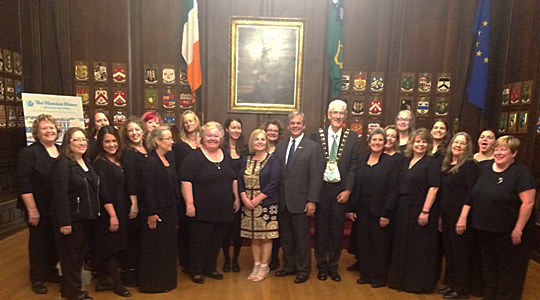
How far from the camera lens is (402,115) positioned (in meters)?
3.67

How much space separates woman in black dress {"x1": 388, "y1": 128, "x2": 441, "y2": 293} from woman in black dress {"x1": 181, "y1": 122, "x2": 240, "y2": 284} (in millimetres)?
1646

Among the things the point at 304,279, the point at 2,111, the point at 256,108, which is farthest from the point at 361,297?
the point at 2,111

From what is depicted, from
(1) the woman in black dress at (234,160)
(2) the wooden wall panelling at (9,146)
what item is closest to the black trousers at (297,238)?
(1) the woman in black dress at (234,160)

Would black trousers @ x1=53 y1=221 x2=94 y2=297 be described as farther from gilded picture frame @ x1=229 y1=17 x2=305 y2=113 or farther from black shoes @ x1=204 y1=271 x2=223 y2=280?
gilded picture frame @ x1=229 y1=17 x2=305 y2=113

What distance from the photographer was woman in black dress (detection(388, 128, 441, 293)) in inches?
121

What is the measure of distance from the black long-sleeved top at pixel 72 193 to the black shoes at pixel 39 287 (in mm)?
863

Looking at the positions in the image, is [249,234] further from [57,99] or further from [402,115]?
[57,99]

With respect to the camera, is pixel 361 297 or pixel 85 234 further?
pixel 361 297

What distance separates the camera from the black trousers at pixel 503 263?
9.28 ft

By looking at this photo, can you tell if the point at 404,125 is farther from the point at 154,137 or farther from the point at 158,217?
the point at 158,217

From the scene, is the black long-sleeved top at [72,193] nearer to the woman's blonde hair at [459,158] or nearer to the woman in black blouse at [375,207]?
the woman in black blouse at [375,207]

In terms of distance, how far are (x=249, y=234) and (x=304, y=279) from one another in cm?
73

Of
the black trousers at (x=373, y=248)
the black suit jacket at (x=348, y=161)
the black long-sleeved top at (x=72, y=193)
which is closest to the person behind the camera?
the black long-sleeved top at (x=72, y=193)

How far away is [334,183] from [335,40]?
128 inches
